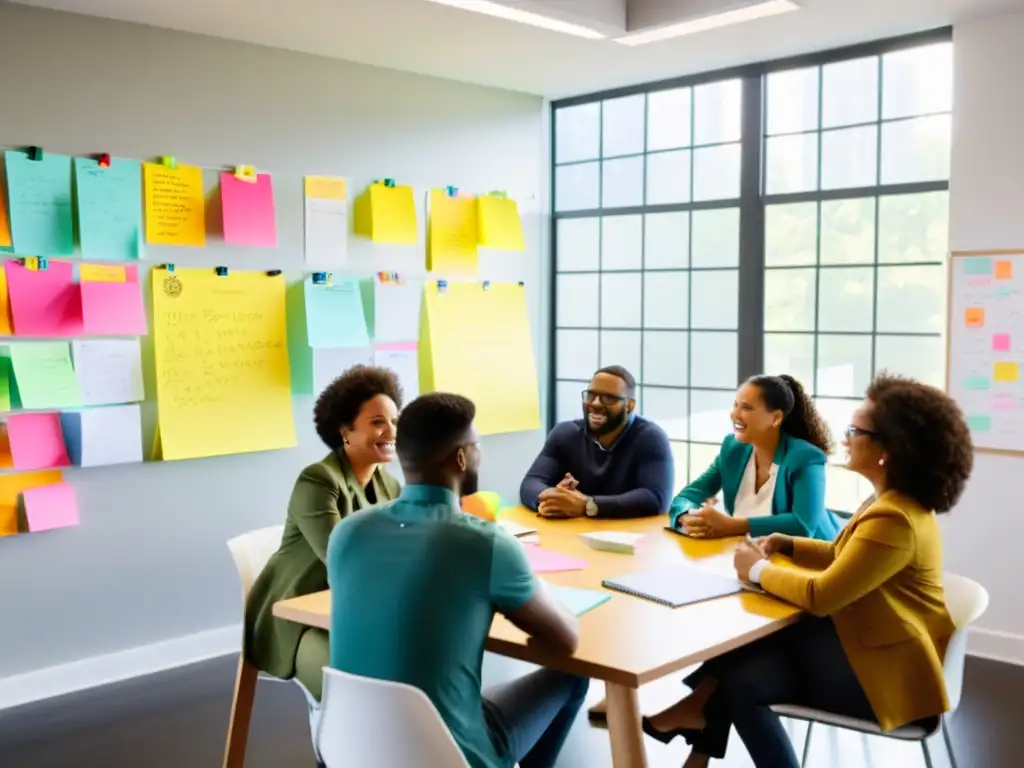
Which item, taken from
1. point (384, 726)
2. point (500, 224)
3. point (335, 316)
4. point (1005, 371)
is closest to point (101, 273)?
point (335, 316)

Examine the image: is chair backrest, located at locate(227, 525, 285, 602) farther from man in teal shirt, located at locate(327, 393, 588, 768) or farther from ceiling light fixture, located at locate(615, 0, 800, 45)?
ceiling light fixture, located at locate(615, 0, 800, 45)

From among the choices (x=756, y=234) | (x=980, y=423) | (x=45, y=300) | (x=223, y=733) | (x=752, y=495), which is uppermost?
(x=756, y=234)

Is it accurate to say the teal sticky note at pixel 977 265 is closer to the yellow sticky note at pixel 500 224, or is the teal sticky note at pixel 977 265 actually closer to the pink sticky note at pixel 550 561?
the yellow sticky note at pixel 500 224

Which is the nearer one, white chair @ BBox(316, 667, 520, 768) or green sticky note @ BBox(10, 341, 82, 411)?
white chair @ BBox(316, 667, 520, 768)

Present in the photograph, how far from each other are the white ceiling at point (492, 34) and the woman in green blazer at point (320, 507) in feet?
5.41

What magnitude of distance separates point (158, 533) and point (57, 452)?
54 cm

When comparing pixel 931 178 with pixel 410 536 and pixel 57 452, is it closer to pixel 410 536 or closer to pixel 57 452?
pixel 410 536

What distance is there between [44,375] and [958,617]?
10.1 ft

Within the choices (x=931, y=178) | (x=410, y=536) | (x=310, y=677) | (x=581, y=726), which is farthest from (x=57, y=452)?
(x=931, y=178)

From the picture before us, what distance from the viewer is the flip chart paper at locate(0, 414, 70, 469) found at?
371 centimetres

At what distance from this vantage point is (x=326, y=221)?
15.2ft

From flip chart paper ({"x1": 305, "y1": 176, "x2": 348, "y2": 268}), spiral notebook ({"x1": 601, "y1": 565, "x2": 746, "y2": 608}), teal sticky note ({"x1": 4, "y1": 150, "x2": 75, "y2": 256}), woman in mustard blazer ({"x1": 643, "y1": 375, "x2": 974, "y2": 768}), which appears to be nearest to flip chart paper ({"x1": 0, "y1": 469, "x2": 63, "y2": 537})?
teal sticky note ({"x1": 4, "y1": 150, "x2": 75, "y2": 256})

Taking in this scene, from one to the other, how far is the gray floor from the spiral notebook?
91 cm

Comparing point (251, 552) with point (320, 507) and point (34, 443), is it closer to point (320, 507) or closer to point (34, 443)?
point (320, 507)
